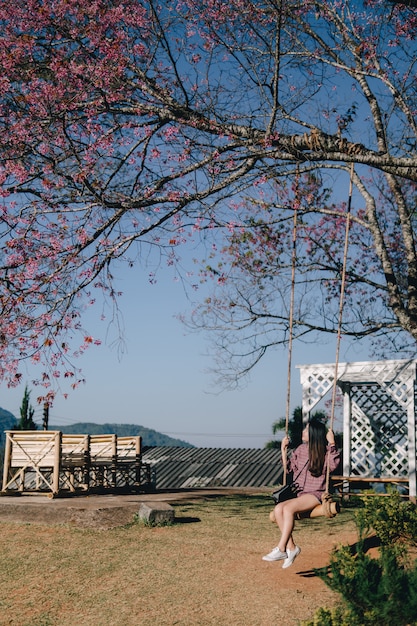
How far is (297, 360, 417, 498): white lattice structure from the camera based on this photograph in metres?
16.5

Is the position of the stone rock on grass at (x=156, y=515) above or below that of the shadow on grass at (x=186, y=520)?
above

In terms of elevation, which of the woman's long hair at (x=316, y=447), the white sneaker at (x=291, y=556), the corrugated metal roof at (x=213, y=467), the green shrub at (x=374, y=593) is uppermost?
the woman's long hair at (x=316, y=447)

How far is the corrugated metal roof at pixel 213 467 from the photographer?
25578 millimetres

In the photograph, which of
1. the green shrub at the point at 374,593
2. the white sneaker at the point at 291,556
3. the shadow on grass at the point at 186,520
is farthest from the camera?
the shadow on grass at the point at 186,520

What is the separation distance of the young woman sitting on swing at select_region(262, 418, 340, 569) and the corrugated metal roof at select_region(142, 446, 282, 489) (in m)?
17.2

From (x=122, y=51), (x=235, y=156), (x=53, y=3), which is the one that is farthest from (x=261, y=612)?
(x=53, y=3)

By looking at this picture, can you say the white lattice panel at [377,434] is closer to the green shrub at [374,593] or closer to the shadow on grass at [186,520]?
the shadow on grass at [186,520]

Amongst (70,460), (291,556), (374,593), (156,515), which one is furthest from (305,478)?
(70,460)

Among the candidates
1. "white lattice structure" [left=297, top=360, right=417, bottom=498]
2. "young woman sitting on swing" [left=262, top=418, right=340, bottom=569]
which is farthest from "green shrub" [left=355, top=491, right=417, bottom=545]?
"white lattice structure" [left=297, top=360, right=417, bottom=498]

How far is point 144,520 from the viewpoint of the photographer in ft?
37.5

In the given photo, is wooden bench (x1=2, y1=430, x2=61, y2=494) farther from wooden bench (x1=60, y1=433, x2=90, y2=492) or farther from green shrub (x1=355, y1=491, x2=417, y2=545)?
green shrub (x1=355, y1=491, x2=417, y2=545)

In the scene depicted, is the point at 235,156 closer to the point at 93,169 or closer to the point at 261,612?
the point at 93,169

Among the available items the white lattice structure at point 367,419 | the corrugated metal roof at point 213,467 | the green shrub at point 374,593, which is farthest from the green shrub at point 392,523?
the corrugated metal roof at point 213,467

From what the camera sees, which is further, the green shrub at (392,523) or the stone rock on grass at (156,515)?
the stone rock on grass at (156,515)
